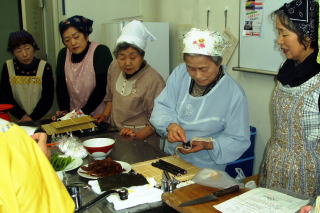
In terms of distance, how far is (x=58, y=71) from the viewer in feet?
8.86

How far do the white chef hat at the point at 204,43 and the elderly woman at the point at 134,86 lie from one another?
564 millimetres

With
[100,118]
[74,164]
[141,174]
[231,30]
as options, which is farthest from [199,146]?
[231,30]

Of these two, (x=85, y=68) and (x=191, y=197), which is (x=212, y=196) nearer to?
(x=191, y=197)

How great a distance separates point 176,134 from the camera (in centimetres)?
154

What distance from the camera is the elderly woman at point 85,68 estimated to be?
2.42 metres

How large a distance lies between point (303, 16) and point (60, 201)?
115 cm

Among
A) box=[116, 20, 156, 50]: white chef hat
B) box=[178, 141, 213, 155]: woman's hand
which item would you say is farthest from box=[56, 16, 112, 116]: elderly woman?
box=[178, 141, 213, 155]: woman's hand

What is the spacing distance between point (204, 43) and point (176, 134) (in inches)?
17.0

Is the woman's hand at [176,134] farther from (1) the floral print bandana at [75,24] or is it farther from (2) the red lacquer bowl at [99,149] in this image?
(1) the floral print bandana at [75,24]

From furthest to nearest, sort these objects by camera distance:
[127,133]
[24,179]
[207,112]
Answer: [127,133] → [207,112] → [24,179]

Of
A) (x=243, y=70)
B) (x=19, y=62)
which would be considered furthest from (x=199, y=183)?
(x=19, y=62)

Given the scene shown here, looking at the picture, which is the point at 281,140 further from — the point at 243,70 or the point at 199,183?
the point at 243,70

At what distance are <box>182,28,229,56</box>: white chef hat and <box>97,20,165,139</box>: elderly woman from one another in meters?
0.56

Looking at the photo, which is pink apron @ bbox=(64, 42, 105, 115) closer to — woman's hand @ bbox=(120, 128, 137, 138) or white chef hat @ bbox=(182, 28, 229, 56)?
woman's hand @ bbox=(120, 128, 137, 138)
